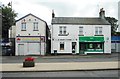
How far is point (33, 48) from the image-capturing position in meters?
49.1

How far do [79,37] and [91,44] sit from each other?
2.74m

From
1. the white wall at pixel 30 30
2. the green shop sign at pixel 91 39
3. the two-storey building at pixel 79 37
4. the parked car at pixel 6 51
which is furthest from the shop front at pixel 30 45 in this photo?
the green shop sign at pixel 91 39

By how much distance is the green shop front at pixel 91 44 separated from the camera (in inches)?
1971

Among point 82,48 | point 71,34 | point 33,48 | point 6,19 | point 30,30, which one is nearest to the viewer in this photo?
point 33,48

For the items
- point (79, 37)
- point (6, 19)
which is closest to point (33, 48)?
point (79, 37)

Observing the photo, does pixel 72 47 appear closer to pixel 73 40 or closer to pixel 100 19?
pixel 73 40

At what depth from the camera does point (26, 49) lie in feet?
160

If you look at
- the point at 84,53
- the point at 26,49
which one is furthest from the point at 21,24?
the point at 84,53

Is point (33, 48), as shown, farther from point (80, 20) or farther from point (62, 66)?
point (62, 66)

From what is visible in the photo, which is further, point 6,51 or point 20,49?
point 6,51

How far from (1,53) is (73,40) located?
43.8 feet

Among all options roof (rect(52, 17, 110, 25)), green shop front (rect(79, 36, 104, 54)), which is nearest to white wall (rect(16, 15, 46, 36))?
roof (rect(52, 17, 110, 25))

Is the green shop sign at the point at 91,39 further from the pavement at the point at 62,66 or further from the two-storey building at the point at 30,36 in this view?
the pavement at the point at 62,66

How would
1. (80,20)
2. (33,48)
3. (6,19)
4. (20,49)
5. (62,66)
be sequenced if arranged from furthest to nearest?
(6,19), (80,20), (33,48), (20,49), (62,66)
